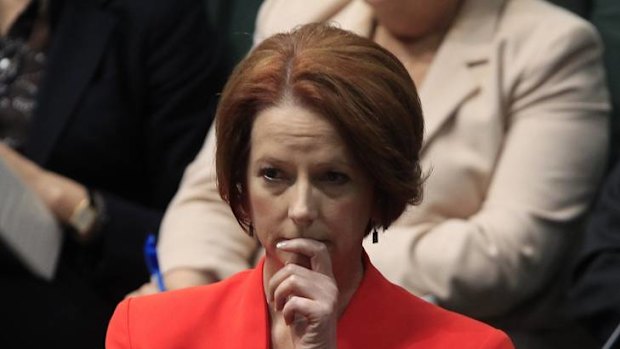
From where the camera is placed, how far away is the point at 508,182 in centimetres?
234

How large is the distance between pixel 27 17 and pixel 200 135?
431mm

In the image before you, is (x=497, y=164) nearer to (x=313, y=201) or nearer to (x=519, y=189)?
(x=519, y=189)

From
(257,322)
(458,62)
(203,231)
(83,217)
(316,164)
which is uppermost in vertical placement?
(316,164)

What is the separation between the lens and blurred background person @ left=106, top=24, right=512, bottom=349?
151cm

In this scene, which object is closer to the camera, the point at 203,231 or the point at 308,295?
the point at 308,295

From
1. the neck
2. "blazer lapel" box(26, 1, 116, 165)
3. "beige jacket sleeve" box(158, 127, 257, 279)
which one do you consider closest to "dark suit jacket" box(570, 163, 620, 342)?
"beige jacket sleeve" box(158, 127, 257, 279)

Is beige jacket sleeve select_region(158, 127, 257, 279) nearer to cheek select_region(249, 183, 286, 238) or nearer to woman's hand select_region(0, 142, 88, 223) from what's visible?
woman's hand select_region(0, 142, 88, 223)

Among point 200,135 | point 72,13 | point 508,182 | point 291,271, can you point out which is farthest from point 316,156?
point 72,13

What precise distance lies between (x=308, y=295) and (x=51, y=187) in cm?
136

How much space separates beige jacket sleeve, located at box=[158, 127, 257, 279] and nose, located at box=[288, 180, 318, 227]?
908 millimetres

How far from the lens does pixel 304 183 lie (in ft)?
4.97

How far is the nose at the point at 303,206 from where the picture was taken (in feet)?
4.93

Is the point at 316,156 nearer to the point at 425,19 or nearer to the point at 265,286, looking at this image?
the point at 265,286

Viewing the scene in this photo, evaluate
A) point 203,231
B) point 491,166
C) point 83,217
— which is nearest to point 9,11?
point 83,217
